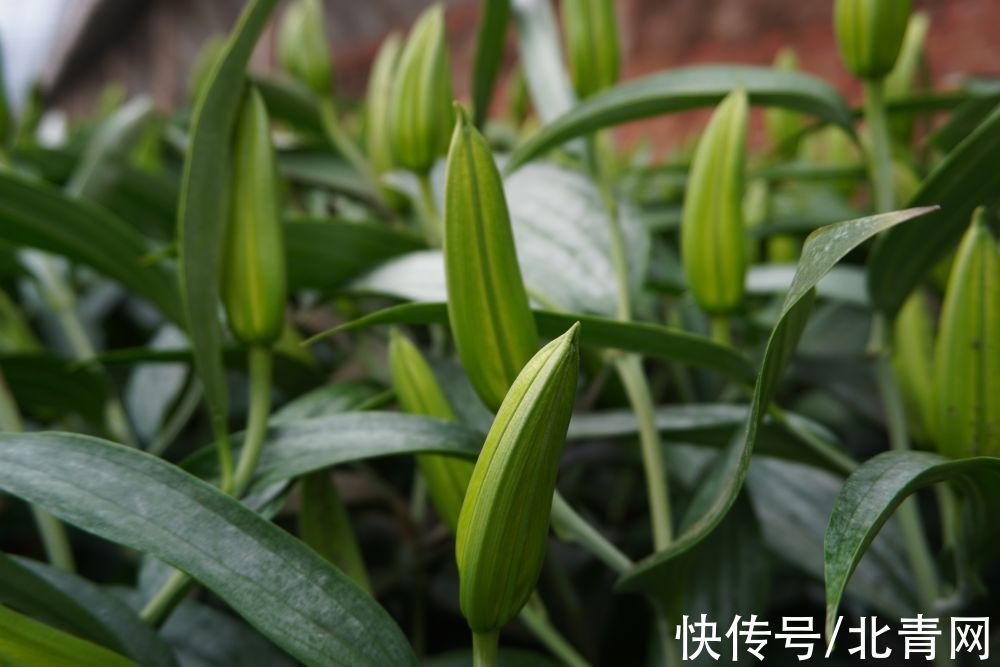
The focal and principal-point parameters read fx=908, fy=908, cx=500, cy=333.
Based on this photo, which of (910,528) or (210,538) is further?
(910,528)

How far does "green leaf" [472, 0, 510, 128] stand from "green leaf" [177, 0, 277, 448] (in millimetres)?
149

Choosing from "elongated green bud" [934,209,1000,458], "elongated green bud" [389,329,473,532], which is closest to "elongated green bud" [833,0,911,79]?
"elongated green bud" [934,209,1000,458]

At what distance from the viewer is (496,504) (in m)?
0.19

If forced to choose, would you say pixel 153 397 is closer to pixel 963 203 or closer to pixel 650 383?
pixel 650 383

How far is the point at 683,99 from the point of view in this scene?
0.34 meters

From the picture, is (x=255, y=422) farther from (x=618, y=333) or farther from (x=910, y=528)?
(x=910, y=528)

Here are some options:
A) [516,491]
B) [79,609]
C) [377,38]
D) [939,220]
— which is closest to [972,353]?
[939,220]

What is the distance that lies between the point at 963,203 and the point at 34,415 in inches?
15.5

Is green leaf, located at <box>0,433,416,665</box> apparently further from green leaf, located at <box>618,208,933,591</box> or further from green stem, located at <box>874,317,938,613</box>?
green stem, located at <box>874,317,938,613</box>

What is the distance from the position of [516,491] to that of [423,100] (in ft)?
0.73

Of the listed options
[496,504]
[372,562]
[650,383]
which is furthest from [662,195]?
[496,504]

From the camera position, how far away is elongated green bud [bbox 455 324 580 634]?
185 mm

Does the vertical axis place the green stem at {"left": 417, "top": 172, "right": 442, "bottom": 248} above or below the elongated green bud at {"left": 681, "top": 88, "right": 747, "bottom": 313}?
above

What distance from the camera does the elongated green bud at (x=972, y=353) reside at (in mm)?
256
